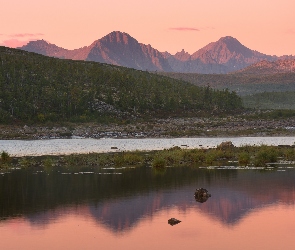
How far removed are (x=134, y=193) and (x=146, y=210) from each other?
6.49 m

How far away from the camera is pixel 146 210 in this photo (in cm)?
3272

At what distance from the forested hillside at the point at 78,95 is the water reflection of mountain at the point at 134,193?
264 ft

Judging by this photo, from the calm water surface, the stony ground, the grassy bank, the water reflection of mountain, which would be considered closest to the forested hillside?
the stony ground

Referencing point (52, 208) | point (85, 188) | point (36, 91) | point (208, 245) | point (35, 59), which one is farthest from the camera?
point (35, 59)

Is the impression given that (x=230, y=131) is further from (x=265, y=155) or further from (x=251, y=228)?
(x=251, y=228)

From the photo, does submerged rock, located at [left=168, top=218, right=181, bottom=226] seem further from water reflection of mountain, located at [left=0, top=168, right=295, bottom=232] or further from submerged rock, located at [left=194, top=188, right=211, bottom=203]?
submerged rock, located at [left=194, top=188, right=211, bottom=203]

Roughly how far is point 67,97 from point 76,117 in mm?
14175

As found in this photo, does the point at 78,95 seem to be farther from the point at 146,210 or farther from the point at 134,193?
the point at 146,210

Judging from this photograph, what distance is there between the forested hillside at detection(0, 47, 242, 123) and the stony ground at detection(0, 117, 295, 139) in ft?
27.2

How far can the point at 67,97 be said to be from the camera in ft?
477

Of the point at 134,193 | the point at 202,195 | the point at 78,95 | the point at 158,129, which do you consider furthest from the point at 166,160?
the point at 78,95

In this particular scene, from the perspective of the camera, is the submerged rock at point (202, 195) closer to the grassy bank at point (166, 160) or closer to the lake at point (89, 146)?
the grassy bank at point (166, 160)

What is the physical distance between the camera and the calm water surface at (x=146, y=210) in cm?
2559

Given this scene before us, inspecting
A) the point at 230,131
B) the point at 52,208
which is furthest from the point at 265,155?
the point at 230,131
